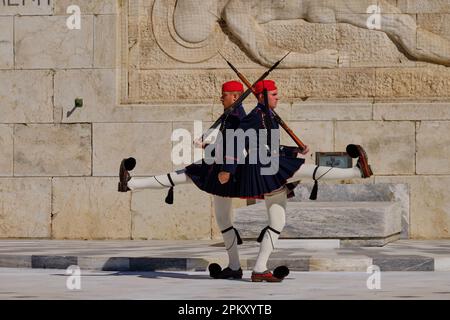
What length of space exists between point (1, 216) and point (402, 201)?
533 centimetres

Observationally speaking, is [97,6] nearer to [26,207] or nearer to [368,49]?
[26,207]

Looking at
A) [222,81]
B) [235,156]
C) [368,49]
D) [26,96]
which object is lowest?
[235,156]

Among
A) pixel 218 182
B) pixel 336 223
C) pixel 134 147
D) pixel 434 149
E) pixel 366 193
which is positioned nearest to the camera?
pixel 218 182

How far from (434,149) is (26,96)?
5441 millimetres

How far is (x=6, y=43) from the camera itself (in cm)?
1747

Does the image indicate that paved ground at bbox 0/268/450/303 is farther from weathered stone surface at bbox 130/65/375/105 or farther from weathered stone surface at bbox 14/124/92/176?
weathered stone surface at bbox 130/65/375/105

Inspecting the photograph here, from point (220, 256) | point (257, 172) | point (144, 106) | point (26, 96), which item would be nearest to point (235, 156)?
point (257, 172)

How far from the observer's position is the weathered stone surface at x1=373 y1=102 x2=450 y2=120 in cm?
1669

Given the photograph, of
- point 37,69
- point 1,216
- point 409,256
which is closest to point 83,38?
point 37,69

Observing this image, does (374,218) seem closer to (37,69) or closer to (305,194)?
(305,194)

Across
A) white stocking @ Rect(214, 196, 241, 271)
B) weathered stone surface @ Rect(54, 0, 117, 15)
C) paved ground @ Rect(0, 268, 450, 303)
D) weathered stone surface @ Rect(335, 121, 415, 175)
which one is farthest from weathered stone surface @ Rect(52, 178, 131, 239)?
white stocking @ Rect(214, 196, 241, 271)

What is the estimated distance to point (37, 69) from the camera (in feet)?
57.1

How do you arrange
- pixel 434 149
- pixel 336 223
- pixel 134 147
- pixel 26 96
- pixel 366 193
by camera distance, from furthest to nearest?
pixel 26 96
pixel 134 147
pixel 434 149
pixel 366 193
pixel 336 223

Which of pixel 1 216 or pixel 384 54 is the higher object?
pixel 384 54
